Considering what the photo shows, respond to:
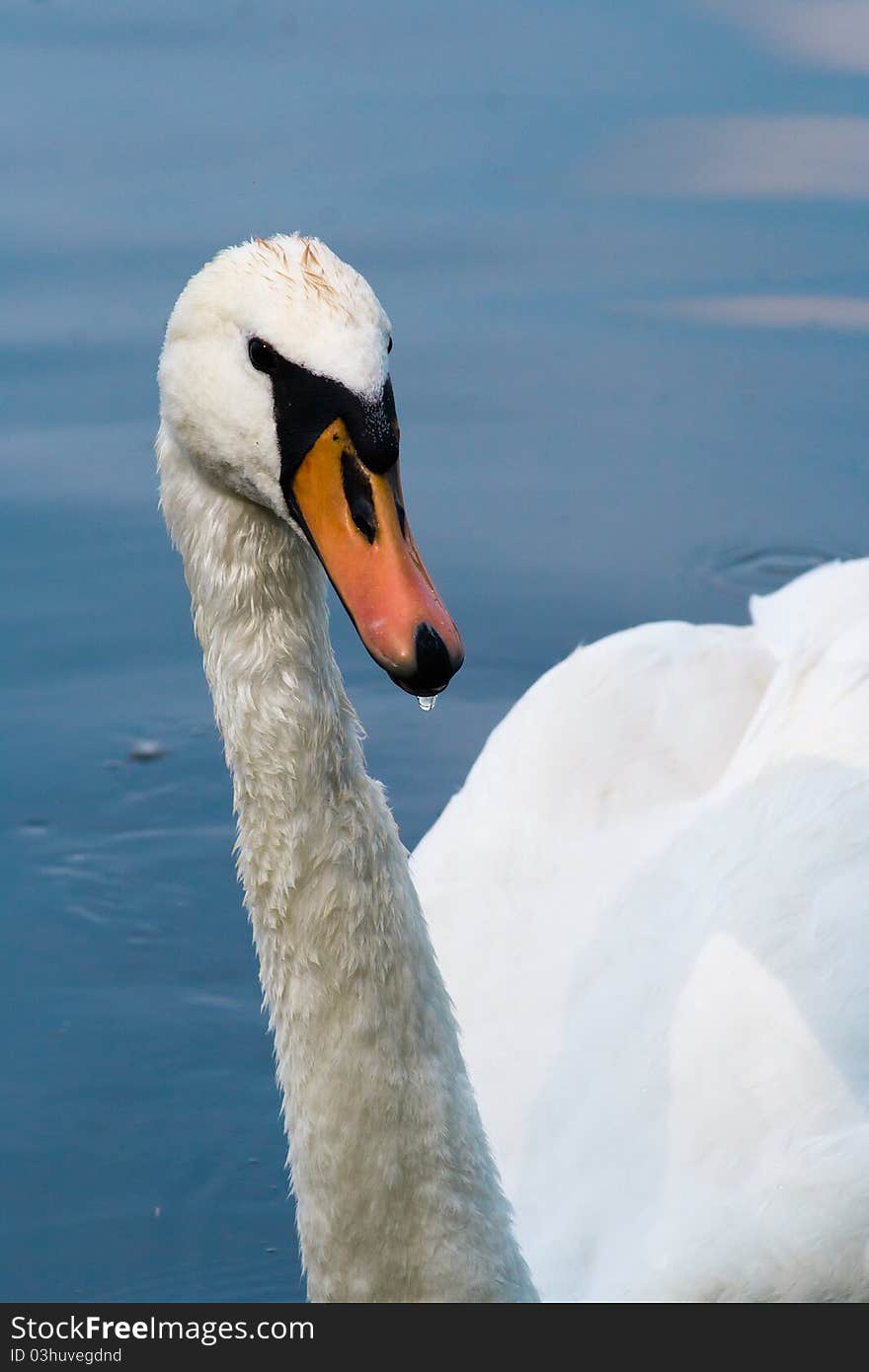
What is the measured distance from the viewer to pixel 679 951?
4.30m

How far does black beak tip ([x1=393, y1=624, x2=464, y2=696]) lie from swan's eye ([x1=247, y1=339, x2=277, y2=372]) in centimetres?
43

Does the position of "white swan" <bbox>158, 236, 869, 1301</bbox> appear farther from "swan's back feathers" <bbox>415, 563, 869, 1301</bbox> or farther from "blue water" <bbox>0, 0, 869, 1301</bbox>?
"blue water" <bbox>0, 0, 869, 1301</bbox>

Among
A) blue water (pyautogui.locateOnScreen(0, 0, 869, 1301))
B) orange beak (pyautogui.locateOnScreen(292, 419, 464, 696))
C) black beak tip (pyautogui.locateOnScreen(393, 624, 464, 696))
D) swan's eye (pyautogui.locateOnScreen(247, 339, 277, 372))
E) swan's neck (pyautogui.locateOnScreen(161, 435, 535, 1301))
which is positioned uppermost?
swan's eye (pyautogui.locateOnScreen(247, 339, 277, 372))

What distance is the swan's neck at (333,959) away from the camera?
323cm

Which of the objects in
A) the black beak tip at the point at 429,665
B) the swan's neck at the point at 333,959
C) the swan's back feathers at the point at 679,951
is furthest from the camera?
the swan's back feathers at the point at 679,951

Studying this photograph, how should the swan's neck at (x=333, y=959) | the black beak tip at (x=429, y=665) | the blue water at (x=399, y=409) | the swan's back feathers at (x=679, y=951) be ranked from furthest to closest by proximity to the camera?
the blue water at (x=399, y=409)
the swan's back feathers at (x=679, y=951)
the swan's neck at (x=333, y=959)
the black beak tip at (x=429, y=665)

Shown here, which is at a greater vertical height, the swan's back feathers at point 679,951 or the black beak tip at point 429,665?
the black beak tip at point 429,665

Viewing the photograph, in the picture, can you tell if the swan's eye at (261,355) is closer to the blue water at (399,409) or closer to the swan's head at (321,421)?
the swan's head at (321,421)

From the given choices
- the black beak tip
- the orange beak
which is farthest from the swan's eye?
the black beak tip

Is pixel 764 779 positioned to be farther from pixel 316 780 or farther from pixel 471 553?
pixel 471 553

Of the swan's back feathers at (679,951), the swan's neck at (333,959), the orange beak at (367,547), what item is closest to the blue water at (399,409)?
the swan's back feathers at (679,951)

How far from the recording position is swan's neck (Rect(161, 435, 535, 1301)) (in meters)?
3.23

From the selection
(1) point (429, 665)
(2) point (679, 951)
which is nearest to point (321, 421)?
(1) point (429, 665)

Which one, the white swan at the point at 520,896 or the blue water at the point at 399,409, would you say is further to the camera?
the blue water at the point at 399,409
